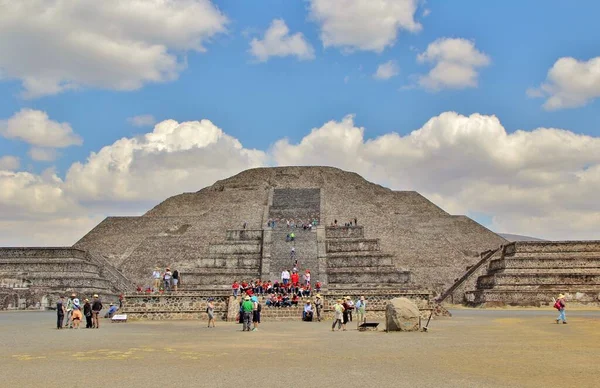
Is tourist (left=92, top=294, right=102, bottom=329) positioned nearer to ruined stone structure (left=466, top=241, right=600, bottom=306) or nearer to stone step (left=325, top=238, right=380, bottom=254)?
ruined stone structure (left=466, top=241, right=600, bottom=306)

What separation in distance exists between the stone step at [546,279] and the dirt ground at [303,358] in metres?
15.6

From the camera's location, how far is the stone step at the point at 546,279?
34722 mm

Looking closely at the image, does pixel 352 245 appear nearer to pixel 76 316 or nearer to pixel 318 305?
pixel 318 305

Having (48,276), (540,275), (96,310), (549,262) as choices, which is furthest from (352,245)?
(96,310)

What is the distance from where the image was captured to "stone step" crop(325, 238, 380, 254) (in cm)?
4028

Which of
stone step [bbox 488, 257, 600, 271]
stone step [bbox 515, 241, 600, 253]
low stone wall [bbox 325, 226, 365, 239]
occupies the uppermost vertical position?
low stone wall [bbox 325, 226, 365, 239]

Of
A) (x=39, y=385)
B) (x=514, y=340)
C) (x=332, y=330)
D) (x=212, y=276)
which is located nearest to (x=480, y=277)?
(x=212, y=276)

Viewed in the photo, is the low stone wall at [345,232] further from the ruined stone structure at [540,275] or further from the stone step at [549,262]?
the stone step at [549,262]

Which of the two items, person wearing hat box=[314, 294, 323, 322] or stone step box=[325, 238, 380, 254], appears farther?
stone step box=[325, 238, 380, 254]

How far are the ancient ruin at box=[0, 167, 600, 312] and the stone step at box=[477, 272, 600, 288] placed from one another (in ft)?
0.21

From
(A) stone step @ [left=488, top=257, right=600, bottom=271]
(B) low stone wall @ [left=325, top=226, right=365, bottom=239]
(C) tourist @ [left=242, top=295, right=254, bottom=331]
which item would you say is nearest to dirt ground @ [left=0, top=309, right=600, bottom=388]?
(C) tourist @ [left=242, top=295, right=254, bottom=331]

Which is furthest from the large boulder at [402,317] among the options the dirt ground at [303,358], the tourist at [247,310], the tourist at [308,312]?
the tourist at [308,312]

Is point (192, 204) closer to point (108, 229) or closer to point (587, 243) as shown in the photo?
point (108, 229)

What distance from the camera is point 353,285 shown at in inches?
1377
